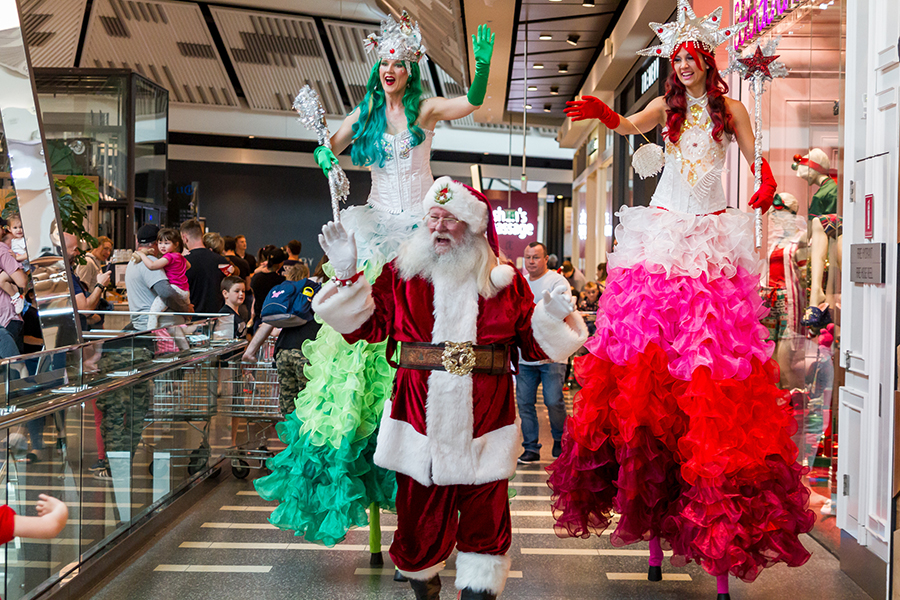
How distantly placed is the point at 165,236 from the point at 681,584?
405cm

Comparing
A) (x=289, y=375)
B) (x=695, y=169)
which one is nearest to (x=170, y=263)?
(x=289, y=375)

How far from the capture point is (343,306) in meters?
2.49

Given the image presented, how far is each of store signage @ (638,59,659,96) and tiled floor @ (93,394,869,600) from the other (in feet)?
16.6

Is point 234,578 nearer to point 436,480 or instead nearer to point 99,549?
point 99,549

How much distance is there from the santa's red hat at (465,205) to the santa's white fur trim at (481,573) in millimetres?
855

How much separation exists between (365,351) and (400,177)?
697 millimetres

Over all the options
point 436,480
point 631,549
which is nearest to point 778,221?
point 631,549

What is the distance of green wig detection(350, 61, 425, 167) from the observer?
3.17 metres

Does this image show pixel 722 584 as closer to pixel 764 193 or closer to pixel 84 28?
pixel 764 193

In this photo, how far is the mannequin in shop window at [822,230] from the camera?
3.72 meters

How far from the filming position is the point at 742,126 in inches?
126

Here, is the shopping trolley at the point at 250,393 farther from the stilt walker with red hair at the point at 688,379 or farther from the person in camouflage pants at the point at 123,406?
the stilt walker with red hair at the point at 688,379

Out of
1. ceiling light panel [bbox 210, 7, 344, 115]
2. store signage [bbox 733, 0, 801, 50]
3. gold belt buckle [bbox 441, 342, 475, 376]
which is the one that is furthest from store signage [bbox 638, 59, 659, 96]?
ceiling light panel [bbox 210, 7, 344, 115]

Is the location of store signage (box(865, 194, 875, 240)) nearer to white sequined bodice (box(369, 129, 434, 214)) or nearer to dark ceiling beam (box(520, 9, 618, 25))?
white sequined bodice (box(369, 129, 434, 214))
